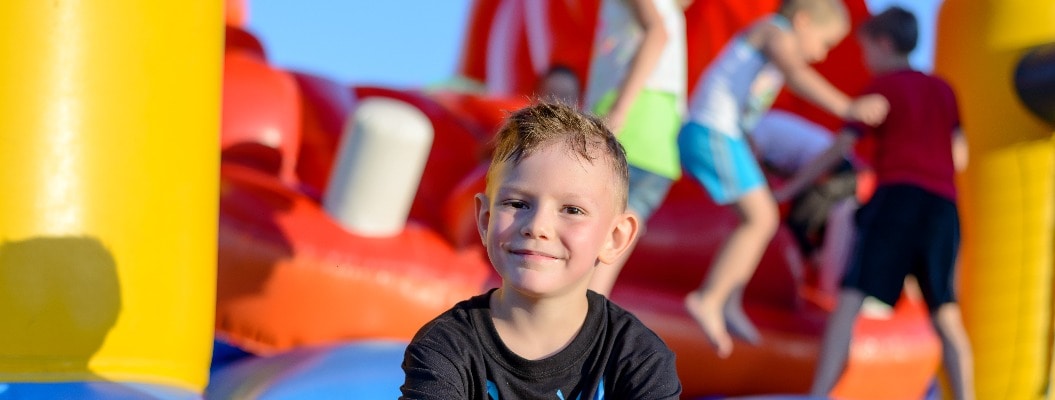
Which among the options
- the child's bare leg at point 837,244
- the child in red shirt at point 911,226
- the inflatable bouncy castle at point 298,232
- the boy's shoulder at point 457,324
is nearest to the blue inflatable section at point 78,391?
the inflatable bouncy castle at point 298,232

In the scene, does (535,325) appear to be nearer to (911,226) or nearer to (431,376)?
(431,376)

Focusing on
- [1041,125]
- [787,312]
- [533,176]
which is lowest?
[787,312]

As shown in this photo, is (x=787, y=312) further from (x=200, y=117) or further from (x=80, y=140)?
(x=80, y=140)

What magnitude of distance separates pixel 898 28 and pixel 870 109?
217 millimetres

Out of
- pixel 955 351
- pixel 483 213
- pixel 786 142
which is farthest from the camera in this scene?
pixel 786 142

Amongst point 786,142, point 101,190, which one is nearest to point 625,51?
point 786,142

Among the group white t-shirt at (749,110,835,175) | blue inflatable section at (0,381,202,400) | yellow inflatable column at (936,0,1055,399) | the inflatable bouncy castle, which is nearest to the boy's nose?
the inflatable bouncy castle

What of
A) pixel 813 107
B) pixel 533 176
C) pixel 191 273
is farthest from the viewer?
pixel 813 107

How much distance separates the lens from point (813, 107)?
4438mm

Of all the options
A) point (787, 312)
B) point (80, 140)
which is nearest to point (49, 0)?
point (80, 140)

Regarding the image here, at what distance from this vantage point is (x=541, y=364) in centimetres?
135

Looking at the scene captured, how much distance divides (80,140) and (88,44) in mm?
136

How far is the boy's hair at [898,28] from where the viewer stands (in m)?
2.81

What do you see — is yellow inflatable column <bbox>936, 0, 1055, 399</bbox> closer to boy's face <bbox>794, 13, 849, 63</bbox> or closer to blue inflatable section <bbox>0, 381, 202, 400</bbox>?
boy's face <bbox>794, 13, 849, 63</bbox>
